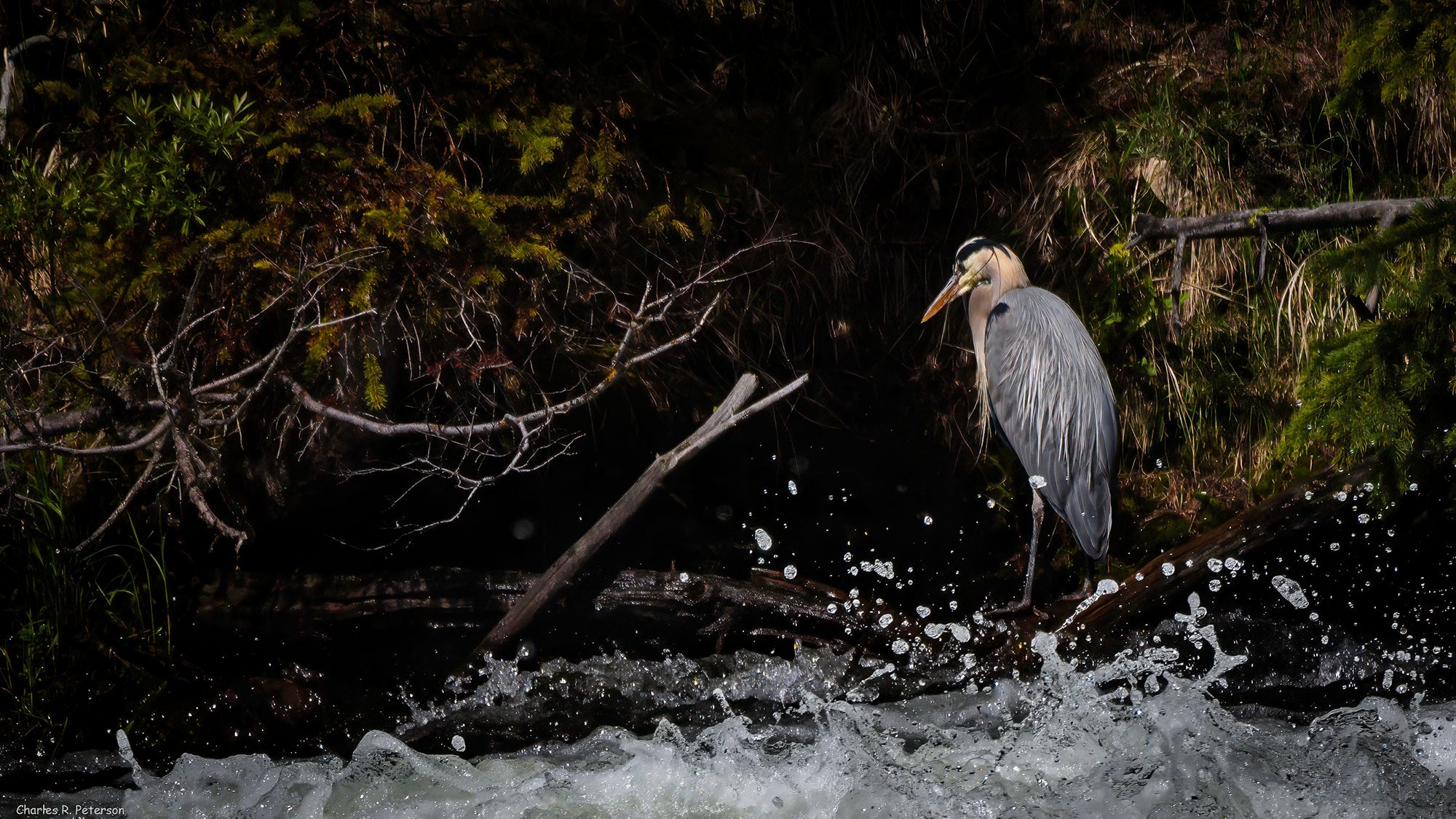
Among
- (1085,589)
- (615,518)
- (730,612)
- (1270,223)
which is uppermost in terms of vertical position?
(1270,223)

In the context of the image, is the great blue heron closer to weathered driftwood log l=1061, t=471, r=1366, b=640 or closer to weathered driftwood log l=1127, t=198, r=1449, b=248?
weathered driftwood log l=1061, t=471, r=1366, b=640

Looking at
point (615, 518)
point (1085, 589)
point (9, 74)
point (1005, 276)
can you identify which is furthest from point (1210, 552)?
point (9, 74)

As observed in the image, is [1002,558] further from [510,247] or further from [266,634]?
[266,634]

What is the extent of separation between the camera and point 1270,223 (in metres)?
2.35

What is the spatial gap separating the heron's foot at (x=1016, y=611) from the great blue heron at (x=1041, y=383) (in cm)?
25

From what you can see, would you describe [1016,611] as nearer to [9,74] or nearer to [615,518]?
[615,518]

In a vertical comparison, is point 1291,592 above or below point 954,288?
below

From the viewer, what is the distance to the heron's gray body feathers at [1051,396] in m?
2.96

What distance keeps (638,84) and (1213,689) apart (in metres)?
2.28

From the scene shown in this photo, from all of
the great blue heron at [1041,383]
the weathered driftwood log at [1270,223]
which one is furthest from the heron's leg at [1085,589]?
the weathered driftwood log at [1270,223]

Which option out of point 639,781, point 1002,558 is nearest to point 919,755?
point 639,781

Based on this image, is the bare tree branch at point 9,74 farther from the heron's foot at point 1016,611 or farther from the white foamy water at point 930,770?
the heron's foot at point 1016,611

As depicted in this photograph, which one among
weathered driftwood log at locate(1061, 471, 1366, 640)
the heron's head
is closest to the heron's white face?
the heron's head

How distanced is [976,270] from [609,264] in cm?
110
